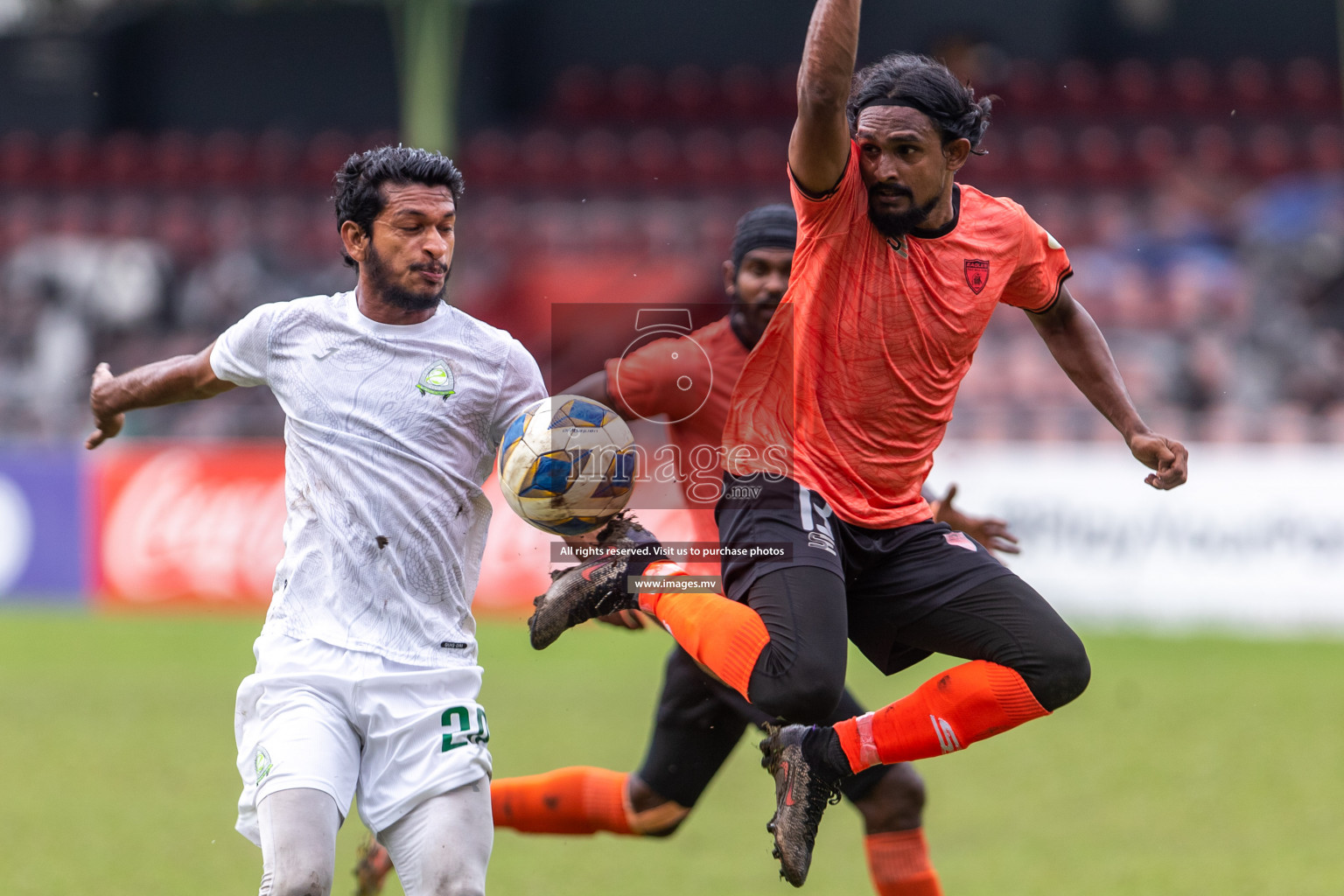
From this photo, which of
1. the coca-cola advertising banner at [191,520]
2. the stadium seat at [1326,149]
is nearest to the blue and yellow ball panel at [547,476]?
the coca-cola advertising banner at [191,520]

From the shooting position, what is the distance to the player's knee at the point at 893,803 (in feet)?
17.5

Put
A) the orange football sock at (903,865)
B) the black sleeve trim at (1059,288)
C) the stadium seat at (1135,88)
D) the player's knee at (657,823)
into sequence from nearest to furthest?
the black sleeve trim at (1059,288), the orange football sock at (903,865), the player's knee at (657,823), the stadium seat at (1135,88)

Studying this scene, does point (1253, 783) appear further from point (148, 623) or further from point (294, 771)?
point (148, 623)

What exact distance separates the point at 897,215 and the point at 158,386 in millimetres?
2149

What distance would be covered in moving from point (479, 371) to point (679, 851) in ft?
11.9

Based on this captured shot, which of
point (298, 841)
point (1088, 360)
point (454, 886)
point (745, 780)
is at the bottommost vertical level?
point (745, 780)

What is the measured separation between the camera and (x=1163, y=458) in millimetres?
4578

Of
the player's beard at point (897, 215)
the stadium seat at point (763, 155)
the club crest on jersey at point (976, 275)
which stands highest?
the player's beard at point (897, 215)

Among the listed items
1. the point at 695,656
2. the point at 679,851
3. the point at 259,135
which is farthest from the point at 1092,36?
the point at 695,656

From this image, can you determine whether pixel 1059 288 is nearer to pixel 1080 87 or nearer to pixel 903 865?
pixel 903 865

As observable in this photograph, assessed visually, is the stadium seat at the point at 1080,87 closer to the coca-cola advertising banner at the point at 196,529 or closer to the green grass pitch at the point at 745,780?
the green grass pitch at the point at 745,780

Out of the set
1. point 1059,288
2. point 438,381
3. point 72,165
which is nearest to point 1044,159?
point 72,165

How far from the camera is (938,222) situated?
4.58 m

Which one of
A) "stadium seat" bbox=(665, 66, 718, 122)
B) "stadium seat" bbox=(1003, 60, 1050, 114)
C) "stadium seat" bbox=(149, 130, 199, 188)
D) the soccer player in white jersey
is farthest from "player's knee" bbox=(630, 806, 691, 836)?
"stadium seat" bbox=(149, 130, 199, 188)
